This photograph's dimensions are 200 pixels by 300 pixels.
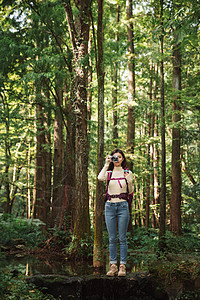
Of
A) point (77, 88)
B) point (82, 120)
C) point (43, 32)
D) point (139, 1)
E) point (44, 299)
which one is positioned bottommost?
point (44, 299)

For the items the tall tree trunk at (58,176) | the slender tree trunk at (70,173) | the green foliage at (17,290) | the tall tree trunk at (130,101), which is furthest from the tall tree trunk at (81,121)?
the tall tree trunk at (130,101)

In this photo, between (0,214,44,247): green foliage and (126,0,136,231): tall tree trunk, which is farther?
(126,0,136,231): tall tree trunk

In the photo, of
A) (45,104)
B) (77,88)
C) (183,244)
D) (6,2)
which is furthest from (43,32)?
(183,244)

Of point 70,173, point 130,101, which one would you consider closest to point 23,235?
point 70,173

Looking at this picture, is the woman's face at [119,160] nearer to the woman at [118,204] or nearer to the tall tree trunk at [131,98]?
the woman at [118,204]

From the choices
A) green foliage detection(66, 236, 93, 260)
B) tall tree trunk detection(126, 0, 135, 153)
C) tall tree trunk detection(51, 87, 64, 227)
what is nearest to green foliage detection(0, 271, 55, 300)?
green foliage detection(66, 236, 93, 260)

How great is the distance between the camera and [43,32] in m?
12.9

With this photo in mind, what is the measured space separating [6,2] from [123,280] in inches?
429

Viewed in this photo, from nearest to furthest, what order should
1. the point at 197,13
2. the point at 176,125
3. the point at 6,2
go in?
the point at 197,13
the point at 6,2
the point at 176,125

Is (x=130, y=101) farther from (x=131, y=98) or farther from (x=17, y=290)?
(x=17, y=290)

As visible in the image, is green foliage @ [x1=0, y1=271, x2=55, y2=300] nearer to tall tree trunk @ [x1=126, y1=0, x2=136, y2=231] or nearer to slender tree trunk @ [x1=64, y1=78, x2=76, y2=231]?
slender tree trunk @ [x1=64, y1=78, x2=76, y2=231]

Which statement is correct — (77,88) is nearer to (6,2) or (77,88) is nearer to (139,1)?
(6,2)

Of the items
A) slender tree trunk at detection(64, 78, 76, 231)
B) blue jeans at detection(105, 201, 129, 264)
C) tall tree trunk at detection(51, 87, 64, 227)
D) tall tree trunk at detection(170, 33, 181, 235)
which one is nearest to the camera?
blue jeans at detection(105, 201, 129, 264)

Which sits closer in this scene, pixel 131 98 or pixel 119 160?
pixel 119 160
